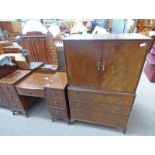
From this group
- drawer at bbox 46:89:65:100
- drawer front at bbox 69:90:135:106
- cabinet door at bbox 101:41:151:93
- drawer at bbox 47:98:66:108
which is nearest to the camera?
cabinet door at bbox 101:41:151:93

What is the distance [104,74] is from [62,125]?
1141 mm

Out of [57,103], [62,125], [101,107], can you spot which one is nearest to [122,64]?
[101,107]

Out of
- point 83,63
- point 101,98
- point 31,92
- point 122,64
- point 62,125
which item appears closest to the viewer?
point 122,64

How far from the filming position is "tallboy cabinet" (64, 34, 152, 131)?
1231 mm

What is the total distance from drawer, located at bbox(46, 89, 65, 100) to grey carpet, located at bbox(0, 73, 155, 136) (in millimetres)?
558

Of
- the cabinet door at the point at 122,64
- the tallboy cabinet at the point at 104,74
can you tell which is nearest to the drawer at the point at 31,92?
the tallboy cabinet at the point at 104,74

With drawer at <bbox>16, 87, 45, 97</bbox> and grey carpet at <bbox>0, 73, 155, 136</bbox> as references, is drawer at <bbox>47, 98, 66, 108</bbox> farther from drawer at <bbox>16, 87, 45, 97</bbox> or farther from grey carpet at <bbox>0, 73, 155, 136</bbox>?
grey carpet at <bbox>0, 73, 155, 136</bbox>

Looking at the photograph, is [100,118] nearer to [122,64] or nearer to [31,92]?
[122,64]

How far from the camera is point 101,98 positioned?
159cm

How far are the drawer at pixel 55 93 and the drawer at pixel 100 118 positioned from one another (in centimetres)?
31

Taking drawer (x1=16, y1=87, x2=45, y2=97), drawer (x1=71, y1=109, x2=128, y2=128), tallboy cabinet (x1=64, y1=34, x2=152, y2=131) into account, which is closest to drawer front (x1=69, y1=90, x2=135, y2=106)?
tallboy cabinet (x1=64, y1=34, x2=152, y2=131)

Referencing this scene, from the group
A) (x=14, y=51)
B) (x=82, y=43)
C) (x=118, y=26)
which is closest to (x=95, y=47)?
(x=82, y=43)

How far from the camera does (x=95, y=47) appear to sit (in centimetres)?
128
